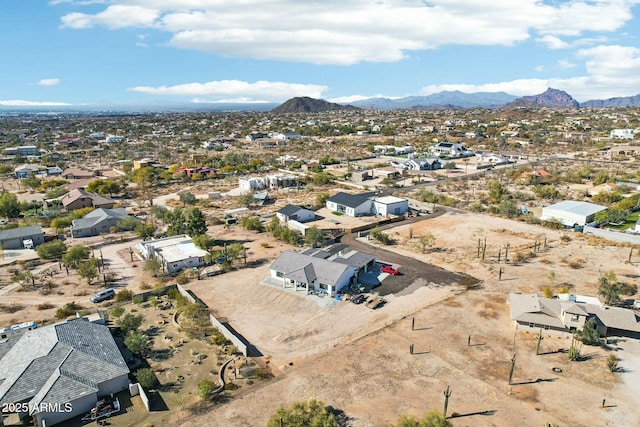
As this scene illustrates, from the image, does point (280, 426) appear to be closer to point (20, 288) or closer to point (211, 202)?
point (20, 288)

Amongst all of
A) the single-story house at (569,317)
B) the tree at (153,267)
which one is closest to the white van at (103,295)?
the tree at (153,267)

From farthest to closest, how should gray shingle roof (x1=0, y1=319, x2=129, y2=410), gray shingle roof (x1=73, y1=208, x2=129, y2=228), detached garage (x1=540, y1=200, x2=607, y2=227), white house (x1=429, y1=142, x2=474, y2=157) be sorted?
white house (x1=429, y1=142, x2=474, y2=157) < detached garage (x1=540, y1=200, x2=607, y2=227) < gray shingle roof (x1=73, y1=208, x2=129, y2=228) < gray shingle roof (x1=0, y1=319, x2=129, y2=410)

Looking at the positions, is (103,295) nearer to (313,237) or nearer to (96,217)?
(313,237)

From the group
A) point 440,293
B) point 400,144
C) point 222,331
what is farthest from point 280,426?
point 400,144

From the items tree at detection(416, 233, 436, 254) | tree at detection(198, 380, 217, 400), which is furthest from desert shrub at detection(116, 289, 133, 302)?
tree at detection(416, 233, 436, 254)

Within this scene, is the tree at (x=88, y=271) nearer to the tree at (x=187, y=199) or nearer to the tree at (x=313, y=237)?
the tree at (x=313, y=237)

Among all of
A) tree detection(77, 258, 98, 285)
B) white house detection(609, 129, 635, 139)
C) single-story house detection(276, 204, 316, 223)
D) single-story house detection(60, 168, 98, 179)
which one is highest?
white house detection(609, 129, 635, 139)

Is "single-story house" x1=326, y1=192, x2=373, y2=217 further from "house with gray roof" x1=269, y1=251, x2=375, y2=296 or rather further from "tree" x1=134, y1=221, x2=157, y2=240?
"tree" x1=134, y1=221, x2=157, y2=240
